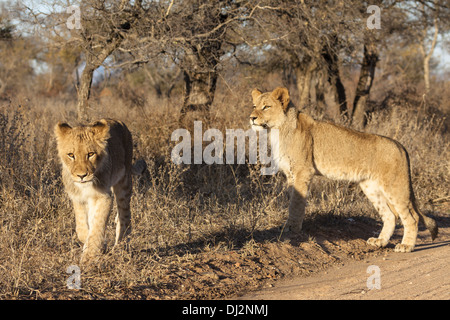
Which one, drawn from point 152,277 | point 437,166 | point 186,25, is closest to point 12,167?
point 152,277

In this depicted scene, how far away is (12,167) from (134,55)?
3.30 m

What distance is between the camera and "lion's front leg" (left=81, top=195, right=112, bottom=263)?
4.39m

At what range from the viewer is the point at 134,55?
353 inches

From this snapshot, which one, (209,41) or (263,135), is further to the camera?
(209,41)

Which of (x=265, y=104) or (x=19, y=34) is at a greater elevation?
(x=19, y=34)

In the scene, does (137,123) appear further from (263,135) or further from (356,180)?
(356,180)

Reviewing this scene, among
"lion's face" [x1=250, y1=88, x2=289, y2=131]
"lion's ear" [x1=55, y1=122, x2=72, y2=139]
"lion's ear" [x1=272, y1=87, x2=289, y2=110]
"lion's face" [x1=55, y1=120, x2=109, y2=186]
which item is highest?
"lion's ear" [x1=272, y1=87, x2=289, y2=110]

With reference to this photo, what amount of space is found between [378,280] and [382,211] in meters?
1.94

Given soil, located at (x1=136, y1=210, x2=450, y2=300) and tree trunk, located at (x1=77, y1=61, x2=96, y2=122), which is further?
tree trunk, located at (x1=77, y1=61, x2=96, y2=122)

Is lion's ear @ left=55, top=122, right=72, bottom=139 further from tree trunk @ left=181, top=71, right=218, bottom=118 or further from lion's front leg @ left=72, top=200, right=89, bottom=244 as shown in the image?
tree trunk @ left=181, top=71, right=218, bottom=118

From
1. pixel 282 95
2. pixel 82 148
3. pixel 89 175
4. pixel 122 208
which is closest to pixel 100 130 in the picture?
pixel 82 148

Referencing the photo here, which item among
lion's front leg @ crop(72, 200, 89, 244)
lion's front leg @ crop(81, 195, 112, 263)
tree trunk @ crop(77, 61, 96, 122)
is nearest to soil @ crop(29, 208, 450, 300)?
lion's front leg @ crop(81, 195, 112, 263)

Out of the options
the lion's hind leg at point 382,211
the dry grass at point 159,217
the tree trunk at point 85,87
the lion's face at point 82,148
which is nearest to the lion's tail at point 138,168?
the dry grass at point 159,217
